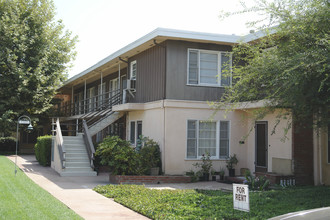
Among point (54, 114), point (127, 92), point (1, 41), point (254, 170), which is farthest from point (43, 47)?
point (254, 170)

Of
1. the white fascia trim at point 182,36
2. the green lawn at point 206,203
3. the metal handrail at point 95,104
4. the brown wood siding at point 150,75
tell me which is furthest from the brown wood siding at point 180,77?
the metal handrail at point 95,104

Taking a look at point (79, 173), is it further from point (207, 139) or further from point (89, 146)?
point (207, 139)

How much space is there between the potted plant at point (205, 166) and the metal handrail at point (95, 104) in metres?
6.94

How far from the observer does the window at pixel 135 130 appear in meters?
18.1

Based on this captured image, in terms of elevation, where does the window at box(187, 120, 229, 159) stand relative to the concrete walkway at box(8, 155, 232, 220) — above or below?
above

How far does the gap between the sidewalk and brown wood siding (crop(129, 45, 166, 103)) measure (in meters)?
4.13

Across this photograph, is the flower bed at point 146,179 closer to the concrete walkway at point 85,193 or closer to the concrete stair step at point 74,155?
the concrete walkway at point 85,193

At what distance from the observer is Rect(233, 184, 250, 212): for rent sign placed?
249 inches

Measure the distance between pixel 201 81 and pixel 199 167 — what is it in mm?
3648

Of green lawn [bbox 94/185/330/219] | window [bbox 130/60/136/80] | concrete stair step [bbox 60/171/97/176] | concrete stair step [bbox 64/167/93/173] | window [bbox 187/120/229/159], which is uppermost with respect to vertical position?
window [bbox 130/60/136/80]

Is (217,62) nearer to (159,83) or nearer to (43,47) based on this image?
(159,83)

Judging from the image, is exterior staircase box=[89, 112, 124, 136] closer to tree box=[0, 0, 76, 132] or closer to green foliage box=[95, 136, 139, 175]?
green foliage box=[95, 136, 139, 175]

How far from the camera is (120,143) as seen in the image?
14688 millimetres

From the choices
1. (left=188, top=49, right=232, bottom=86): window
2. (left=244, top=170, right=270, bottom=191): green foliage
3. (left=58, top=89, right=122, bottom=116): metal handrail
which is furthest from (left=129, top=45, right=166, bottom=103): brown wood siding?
(left=244, top=170, right=270, bottom=191): green foliage
